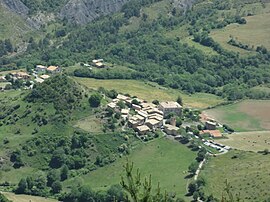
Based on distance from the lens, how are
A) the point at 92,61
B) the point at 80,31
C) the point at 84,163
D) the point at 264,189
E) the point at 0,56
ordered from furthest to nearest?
the point at 80,31 < the point at 0,56 < the point at 92,61 < the point at 84,163 < the point at 264,189

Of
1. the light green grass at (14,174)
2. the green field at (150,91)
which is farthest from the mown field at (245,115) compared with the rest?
the light green grass at (14,174)

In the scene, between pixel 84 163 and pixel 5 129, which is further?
pixel 5 129

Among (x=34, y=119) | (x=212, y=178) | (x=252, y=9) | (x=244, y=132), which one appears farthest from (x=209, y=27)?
(x=212, y=178)

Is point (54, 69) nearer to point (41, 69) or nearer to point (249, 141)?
point (41, 69)

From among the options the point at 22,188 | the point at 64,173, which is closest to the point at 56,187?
the point at 22,188

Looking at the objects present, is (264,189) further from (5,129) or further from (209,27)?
(209,27)

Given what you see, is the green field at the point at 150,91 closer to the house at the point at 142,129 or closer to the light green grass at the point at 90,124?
the house at the point at 142,129
